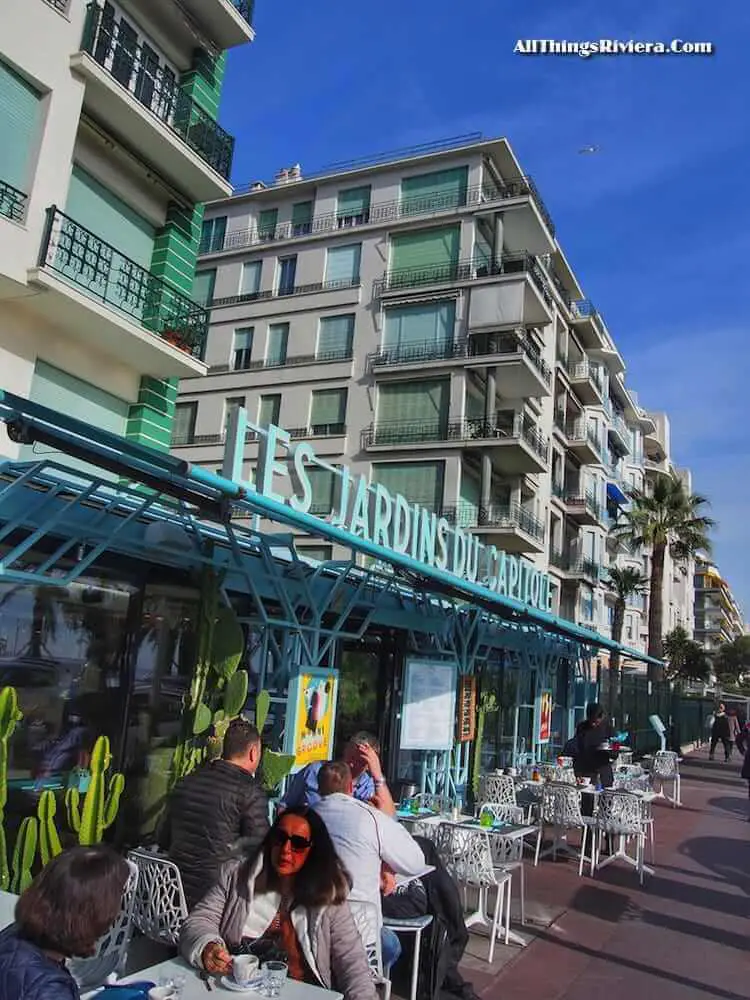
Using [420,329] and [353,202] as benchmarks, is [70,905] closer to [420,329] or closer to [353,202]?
[420,329]

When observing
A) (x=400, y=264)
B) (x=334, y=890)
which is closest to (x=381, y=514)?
(x=334, y=890)

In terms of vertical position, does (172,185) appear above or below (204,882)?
above

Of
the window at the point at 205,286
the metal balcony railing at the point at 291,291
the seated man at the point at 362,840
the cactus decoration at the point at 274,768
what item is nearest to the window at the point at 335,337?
the metal balcony railing at the point at 291,291

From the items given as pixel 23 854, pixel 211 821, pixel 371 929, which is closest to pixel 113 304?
pixel 23 854

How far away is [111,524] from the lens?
267 inches

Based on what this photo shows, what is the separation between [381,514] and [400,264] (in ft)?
82.4

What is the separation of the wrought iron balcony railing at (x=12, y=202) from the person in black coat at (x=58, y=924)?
9691 mm

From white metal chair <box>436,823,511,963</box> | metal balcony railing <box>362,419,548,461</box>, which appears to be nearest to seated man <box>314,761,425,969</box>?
white metal chair <box>436,823,511,963</box>

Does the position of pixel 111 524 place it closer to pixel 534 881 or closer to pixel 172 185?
pixel 534 881

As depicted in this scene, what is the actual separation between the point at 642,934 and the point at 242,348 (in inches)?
1187

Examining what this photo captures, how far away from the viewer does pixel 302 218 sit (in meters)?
34.3

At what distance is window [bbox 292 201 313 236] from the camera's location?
34144 mm

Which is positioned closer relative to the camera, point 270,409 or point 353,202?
point 270,409

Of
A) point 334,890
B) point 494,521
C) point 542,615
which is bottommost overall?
point 334,890
